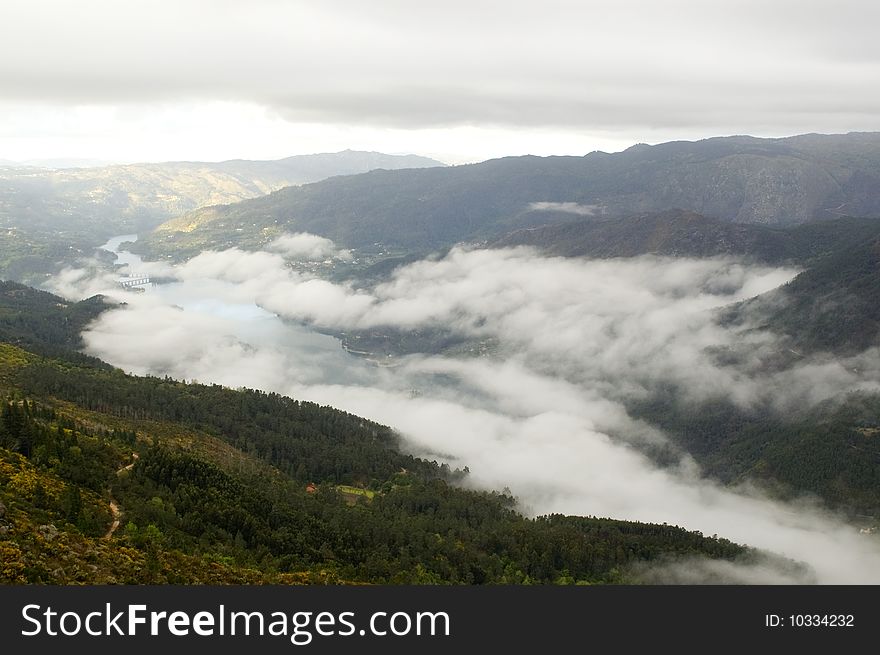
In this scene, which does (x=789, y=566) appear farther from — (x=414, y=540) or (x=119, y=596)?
(x=119, y=596)

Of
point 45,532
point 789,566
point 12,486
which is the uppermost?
point 12,486

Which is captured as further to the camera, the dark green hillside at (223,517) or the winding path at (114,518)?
the winding path at (114,518)

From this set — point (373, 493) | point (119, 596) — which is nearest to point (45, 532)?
point (119, 596)

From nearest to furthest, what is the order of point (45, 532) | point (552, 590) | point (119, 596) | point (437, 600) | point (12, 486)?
point (119, 596)
point (437, 600)
point (552, 590)
point (45, 532)
point (12, 486)

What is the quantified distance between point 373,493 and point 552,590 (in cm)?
13000

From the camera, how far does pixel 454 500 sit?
7067 inches

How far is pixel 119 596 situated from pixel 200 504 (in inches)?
2163

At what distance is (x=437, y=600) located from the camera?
53.3 m

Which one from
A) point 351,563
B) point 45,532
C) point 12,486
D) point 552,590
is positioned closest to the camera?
point 552,590

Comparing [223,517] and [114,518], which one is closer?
[114,518]

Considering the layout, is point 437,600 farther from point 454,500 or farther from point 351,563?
point 454,500

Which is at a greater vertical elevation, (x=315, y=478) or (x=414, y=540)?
(x=315, y=478)

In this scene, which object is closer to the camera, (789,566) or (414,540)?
(414,540)

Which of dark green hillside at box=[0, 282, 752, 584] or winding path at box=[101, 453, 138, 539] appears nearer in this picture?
dark green hillside at box=[0, 282, 752, 584]
